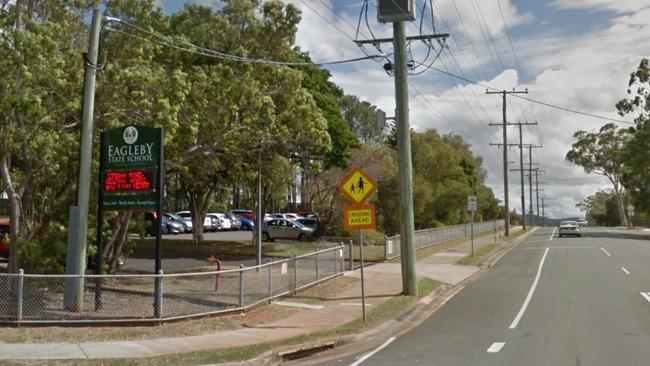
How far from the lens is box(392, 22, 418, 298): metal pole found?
1741cm

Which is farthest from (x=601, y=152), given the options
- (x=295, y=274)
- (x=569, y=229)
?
(x=295, y=274)

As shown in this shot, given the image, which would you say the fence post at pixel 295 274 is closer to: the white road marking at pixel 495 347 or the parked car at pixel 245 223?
the white road marking at pixel 495 347

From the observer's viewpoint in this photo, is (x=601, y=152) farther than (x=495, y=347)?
Yes

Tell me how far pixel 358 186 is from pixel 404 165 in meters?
4.14

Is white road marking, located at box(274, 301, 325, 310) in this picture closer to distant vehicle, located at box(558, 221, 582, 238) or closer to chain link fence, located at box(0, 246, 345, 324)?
chain link fence, located at box(0, 246, 345, 324)

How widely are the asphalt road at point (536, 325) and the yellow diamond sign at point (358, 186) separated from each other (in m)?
2.97

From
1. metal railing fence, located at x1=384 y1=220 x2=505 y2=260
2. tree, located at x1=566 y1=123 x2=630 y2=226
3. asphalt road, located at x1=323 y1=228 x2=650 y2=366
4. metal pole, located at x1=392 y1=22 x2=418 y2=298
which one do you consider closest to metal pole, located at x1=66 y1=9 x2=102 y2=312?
asphalt road, located at x1=323 y1=228 x2=650 y2=366

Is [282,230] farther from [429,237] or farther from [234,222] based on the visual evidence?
[234,222]

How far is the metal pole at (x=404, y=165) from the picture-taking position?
57.1 ft

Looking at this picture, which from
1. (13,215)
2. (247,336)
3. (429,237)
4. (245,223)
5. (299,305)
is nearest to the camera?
(247,336)

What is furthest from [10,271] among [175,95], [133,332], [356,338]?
[356,338]

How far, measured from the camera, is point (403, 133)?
17.8 meters

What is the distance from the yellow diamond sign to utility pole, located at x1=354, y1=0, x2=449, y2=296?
399 centimetres

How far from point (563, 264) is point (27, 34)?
21329mm
